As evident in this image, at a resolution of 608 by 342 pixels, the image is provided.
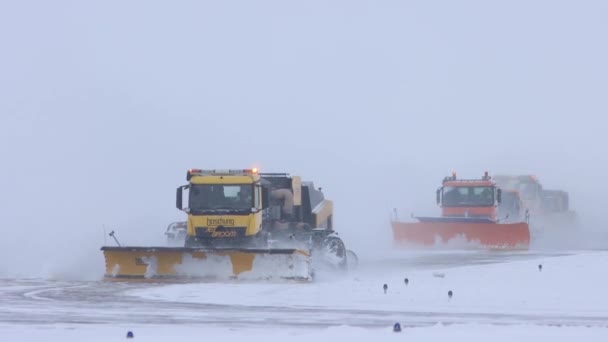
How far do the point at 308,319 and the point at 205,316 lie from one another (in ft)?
4.53

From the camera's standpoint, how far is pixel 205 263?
20391 mm

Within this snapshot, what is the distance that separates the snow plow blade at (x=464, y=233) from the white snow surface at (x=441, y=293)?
1038 cm

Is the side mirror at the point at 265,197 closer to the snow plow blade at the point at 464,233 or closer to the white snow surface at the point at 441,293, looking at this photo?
the white snow surface at the point at 441,293

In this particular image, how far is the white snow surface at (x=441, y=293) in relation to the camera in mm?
15641

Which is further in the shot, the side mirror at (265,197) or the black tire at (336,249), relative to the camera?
the black tire at (336,249)

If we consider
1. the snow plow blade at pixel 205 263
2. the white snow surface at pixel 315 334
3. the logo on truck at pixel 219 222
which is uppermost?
the logo on truck at pixel 219 222

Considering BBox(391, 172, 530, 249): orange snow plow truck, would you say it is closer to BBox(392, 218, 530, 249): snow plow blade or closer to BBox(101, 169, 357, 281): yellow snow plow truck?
BBox(392, 218, 530, 249): snow plow blade

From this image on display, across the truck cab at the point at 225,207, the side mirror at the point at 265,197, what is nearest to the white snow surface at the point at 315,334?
the truck cab at the point at 225,207

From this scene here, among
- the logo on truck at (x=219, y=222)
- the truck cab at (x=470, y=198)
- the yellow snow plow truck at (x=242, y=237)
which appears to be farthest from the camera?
the truck cab at (x=470, y=198)

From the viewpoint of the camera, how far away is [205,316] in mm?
14469

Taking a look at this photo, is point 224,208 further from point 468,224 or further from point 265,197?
point 468,224

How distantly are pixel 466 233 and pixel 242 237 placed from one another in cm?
1280

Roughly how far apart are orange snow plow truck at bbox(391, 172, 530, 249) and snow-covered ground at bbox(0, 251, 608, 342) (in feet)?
32.6

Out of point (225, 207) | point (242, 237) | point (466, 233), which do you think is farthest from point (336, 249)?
point (466, 233)
